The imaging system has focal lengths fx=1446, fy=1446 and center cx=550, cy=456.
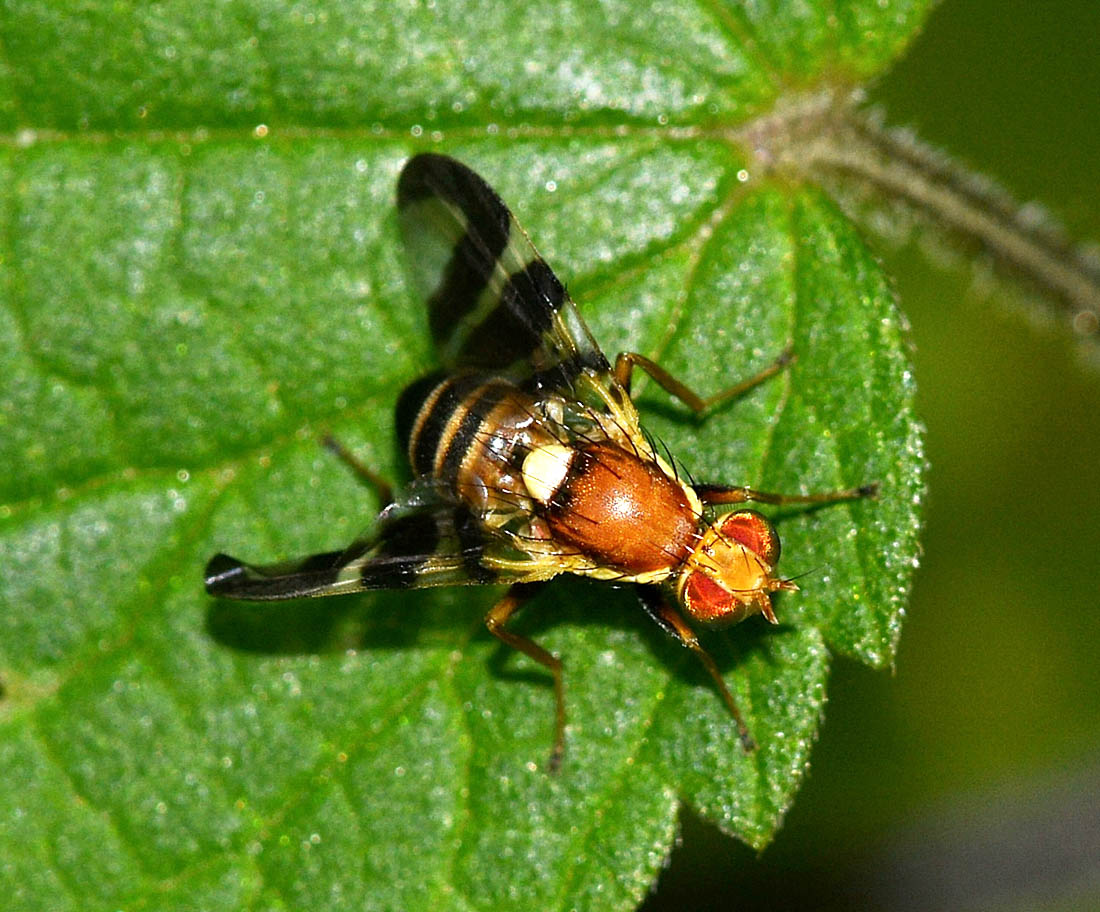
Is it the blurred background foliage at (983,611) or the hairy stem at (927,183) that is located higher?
the hairy stem at (927,183)

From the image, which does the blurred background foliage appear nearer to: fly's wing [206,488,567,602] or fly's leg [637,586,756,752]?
fly's leg [637,586,756,752]

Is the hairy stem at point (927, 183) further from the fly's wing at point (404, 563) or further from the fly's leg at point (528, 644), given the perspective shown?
the fly's leg at point (528, 644)

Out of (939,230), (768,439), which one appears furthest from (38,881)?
(939,230)

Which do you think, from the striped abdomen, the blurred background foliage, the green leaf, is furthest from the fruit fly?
the blurred background foliage

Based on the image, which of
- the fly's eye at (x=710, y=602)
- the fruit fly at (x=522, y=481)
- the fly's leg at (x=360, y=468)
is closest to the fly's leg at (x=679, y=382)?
the fruit fly at (x=522, y=481)

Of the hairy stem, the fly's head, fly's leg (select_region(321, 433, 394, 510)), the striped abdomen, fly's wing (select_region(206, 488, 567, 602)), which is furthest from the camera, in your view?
fly's leg (select_region(321, 433, 394, 510))

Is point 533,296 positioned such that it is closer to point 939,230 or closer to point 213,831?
point 939,230
